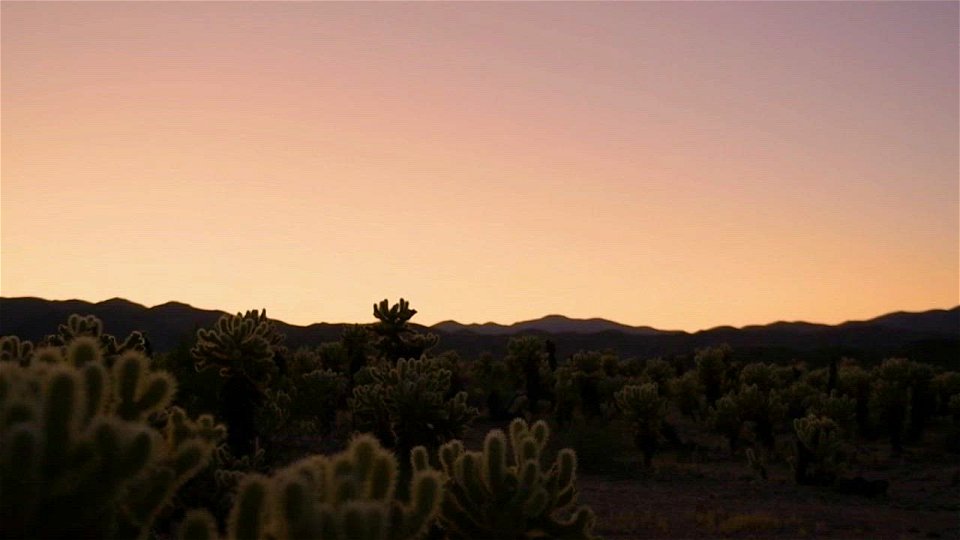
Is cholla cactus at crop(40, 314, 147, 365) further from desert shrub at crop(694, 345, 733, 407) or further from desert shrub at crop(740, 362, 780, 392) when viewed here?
desert shrub at crop(694, 345, 733, 407)

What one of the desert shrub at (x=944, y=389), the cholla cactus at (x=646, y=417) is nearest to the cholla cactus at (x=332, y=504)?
the cholla cactus at (x=646, y=417)

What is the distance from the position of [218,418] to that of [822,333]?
88230 millimetres

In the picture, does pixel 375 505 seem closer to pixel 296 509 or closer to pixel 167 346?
pixel 296 509

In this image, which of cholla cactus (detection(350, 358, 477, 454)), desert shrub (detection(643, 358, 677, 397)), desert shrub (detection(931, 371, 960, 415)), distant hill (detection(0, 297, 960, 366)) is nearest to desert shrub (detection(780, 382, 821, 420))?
desert shrub (detection(931, 371, 960, 415))

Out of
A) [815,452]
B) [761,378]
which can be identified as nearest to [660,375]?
[761,378]

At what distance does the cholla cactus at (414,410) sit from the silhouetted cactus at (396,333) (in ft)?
21.5

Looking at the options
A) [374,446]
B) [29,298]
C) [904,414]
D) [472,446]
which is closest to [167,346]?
[29,298]

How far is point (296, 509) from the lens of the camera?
309 cm

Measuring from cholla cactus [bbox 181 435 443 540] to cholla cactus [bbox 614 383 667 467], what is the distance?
716 inches

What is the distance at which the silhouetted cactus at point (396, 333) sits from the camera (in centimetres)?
2169

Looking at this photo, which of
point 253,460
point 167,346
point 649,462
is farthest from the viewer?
point 167,346

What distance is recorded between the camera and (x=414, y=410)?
14.1m

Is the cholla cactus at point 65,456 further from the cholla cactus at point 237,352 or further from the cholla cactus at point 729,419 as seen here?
the cholla cactus at point 729,419

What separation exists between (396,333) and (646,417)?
6.20m
